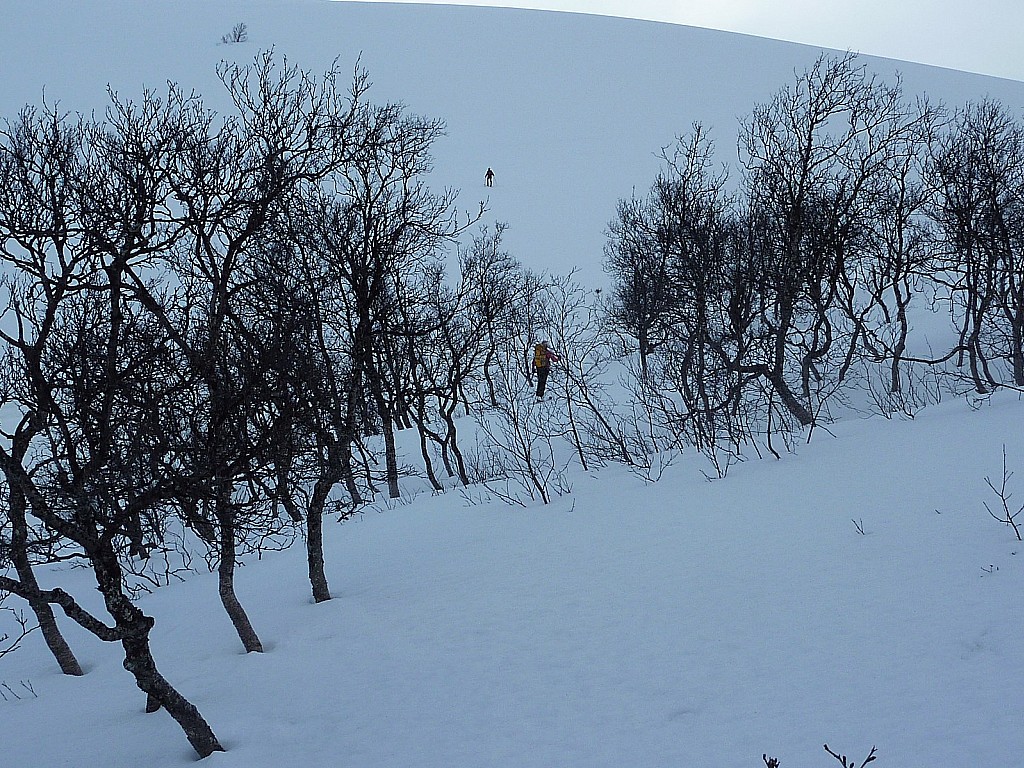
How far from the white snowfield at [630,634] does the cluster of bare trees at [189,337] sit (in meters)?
0.71

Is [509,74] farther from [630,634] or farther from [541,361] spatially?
[630,634]

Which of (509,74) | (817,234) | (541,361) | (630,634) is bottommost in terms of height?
(630,634)

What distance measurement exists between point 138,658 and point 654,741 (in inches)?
151

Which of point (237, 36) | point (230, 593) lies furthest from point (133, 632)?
point (237, 36)

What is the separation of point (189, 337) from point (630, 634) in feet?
24.5

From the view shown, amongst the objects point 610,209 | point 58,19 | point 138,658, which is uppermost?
point 58,19

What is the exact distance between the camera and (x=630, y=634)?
7.26 m

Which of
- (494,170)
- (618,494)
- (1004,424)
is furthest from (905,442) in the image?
(494,170)

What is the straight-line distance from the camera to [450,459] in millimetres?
22734

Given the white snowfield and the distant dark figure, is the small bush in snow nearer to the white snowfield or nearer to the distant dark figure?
the distant dark figure

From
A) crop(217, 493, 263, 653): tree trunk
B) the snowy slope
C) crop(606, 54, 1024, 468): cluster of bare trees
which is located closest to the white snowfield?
crop(217, 493, 263, 653): tree trunk

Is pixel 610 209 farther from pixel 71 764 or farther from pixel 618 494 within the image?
pixel 71 764

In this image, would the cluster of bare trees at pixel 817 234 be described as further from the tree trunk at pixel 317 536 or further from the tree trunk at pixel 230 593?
the tree trunk at pixel 230 593

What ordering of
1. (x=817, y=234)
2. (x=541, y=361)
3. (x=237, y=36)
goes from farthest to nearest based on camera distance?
(x=237, y=36) → (x=541, y=361) → (x=817, y=234)
